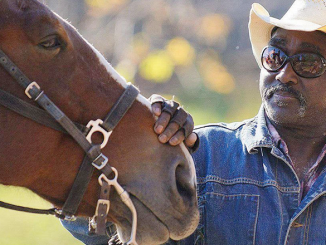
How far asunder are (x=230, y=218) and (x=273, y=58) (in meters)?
0.94

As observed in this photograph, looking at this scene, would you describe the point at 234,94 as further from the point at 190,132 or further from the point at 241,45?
the point at 190,132

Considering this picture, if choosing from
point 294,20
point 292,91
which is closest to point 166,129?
point 292,91

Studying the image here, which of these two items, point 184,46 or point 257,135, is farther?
point 184,46

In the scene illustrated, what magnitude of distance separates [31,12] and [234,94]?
859 cm

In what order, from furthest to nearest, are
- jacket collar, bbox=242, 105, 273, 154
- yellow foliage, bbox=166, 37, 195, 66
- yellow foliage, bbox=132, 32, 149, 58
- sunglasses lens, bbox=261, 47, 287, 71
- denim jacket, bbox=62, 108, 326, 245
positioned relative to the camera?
yellow foliage, bbox=166, 37, 195, 66, yellow foliage, bbox=132, 32, 149, 58, sunglasses lens, bbox=261, 47, 287, 71, jacket collar, bbox=242, 105, 273, 154, denim jacket, bbox=62, 108, 326, 245

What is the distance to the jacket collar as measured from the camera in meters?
3.13

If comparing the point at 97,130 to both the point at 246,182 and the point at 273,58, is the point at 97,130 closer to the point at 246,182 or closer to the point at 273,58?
the point at 246,182

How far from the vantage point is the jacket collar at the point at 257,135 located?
313 centimetres

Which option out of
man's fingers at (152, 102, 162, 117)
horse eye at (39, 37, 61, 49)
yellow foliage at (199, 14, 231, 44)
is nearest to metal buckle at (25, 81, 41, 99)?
horse eye at (39, 37, 61, 49)

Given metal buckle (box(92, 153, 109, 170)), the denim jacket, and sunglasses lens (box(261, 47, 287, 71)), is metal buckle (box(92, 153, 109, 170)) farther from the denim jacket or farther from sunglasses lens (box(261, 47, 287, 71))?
sunglasses lens (box(261, 47, 287, 71))

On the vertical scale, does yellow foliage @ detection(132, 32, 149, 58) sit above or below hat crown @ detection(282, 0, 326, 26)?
above

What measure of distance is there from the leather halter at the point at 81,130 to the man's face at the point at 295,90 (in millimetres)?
985

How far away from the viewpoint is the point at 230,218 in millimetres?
3012

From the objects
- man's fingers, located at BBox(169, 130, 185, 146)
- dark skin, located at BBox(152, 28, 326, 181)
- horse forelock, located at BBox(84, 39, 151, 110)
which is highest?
dark skin, located at BBox(152, 28, 326, 181)
